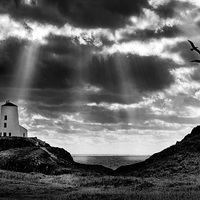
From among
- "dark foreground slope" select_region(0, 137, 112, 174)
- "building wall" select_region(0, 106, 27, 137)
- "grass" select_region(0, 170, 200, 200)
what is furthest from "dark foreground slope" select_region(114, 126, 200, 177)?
"building wall" select_region(0, 106, 27, 137)

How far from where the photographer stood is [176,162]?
177ft

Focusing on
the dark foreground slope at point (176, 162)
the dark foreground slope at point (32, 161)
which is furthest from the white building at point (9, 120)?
the dark foreground slope at point (176, 162)

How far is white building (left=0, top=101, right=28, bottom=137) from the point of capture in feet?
263

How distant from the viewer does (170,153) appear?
60.1 meters

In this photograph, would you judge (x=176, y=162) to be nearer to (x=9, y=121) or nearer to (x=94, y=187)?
(x=94, y=187)

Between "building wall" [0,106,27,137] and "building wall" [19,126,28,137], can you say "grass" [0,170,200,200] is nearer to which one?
"building wall" [0,106,27,137]

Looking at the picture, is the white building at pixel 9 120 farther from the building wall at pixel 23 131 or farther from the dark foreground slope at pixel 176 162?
the dark foreground slope at pixel 176 162

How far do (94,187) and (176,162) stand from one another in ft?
63.3

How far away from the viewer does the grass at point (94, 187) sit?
2811 cm

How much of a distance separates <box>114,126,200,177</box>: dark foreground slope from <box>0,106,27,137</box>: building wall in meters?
28.2

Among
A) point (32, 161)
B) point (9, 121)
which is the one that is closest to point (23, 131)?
point (9, 121)

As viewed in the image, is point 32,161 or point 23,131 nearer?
point 32,161

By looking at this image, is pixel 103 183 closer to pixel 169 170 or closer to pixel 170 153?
pixel 169 170

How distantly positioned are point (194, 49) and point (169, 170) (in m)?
16.3
